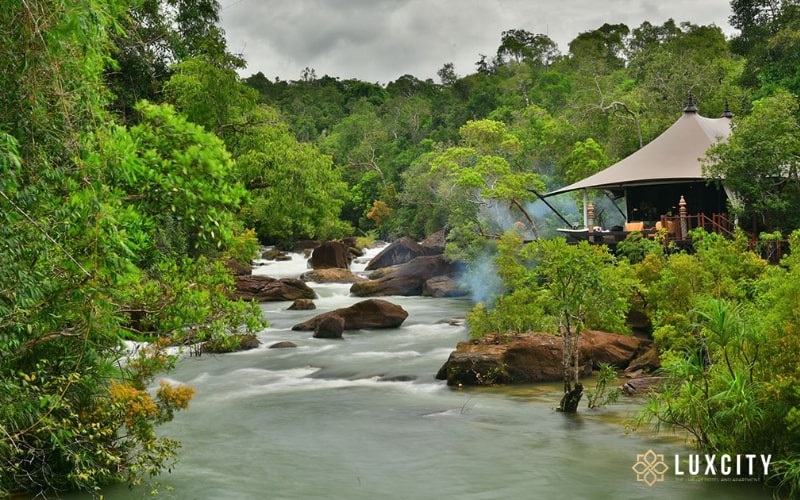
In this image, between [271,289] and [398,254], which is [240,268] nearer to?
[271,289]

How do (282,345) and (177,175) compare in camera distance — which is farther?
(282,345)

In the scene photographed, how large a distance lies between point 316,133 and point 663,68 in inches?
1214

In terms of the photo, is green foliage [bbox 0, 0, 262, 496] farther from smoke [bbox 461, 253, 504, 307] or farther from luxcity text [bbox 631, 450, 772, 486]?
smoke [bbox 461, 253, 504, 307]

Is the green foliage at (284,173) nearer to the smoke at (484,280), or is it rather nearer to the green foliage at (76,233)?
the green foliage at (76,233)

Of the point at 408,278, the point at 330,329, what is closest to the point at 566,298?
the point at 330,329

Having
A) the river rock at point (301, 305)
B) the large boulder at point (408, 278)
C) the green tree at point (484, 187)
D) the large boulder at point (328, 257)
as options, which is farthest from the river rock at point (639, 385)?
the large boulder at point (328, 257)

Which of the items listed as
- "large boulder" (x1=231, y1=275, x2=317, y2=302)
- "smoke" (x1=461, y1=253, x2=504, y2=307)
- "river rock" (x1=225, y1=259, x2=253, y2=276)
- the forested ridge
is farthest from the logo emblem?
"river rock" (x1=225, y1=259, x2=253, y2=276)

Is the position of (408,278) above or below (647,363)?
above

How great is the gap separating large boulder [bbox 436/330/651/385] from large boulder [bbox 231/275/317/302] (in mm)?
13294

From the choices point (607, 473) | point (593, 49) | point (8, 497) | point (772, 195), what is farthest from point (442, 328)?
point (593, 49)

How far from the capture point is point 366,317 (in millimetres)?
21234

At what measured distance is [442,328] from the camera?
2123 centimetres

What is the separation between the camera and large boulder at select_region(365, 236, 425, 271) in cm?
3303

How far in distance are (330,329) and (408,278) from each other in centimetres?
978
